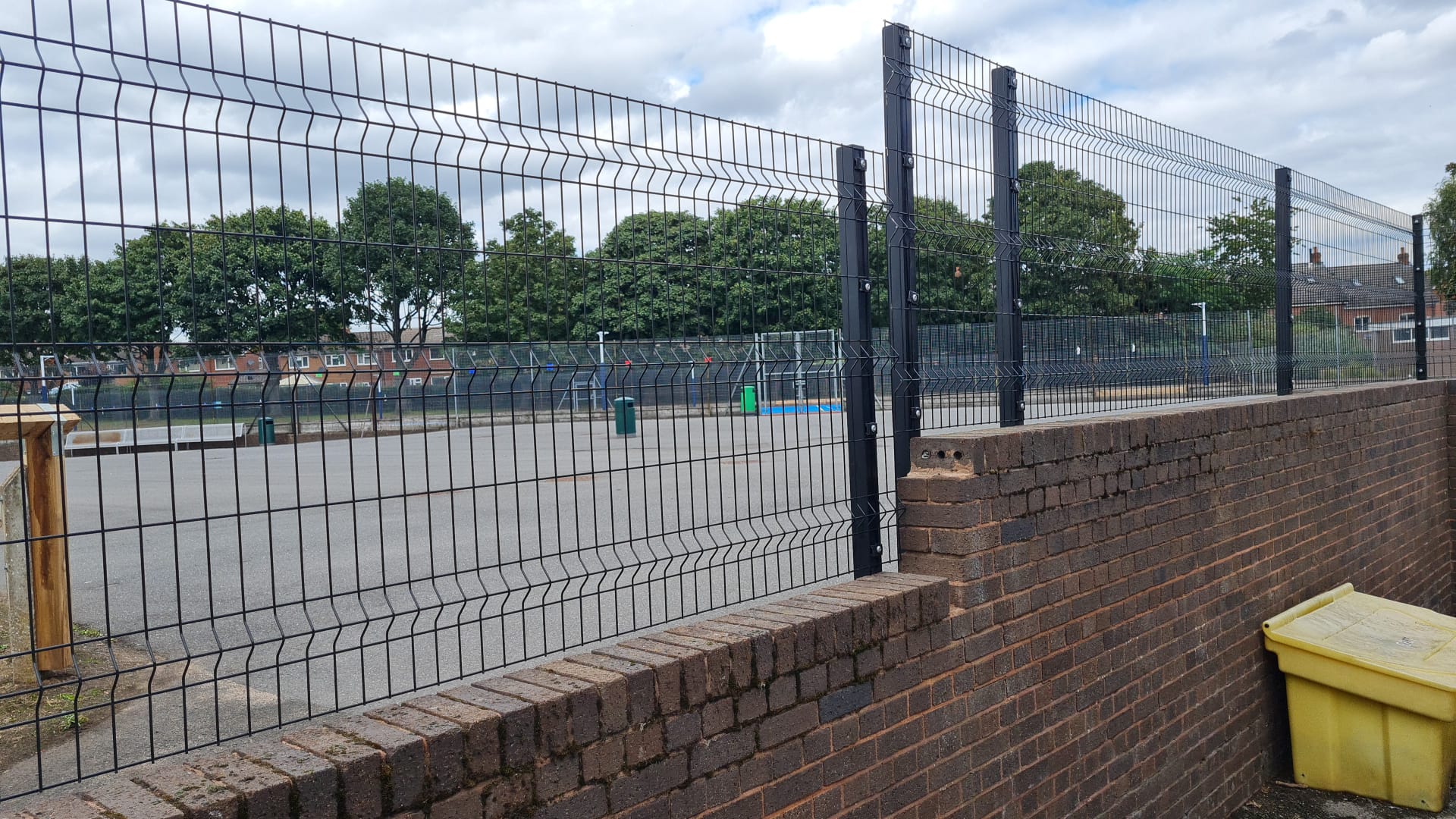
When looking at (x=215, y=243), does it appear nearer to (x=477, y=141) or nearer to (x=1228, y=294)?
(x=477, y=141)

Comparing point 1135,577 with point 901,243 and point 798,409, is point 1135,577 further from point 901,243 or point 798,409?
point 798,409

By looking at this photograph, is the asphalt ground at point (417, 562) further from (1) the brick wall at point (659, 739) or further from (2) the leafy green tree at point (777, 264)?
(2) the leafy green tree at point (777, 264)

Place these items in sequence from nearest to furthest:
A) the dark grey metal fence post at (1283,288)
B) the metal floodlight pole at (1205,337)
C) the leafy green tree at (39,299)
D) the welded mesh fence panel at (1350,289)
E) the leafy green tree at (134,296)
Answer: the leafy green tree at (39,299) < the leafy green tree at (134,296) < the metal floodlight pole at (1205,337) < the dark grey metal fence post at (1283,288) < the welded mesh fence panel at (1350,289)

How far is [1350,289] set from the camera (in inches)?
370

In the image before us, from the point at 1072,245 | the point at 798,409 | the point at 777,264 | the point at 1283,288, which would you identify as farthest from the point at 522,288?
the point at 1283,288

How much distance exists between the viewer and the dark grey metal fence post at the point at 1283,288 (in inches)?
298

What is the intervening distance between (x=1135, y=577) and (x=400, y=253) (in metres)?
3.64

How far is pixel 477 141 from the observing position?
2850 millimetres

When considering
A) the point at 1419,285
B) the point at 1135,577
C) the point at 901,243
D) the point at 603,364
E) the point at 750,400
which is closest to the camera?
the point at 603,364

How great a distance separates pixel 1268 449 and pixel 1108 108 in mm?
2192

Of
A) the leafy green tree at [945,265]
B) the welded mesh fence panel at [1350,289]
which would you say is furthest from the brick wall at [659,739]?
the welded mesh fence panel at [1350,289]

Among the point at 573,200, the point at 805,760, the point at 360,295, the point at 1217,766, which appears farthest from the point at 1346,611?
the point at 360,295

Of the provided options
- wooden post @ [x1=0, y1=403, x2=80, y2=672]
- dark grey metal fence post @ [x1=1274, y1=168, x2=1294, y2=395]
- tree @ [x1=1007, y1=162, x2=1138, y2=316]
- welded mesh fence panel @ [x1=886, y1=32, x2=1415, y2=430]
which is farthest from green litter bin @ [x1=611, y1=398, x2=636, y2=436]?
dark grey metal fence post @ [x1=1274, y1=168, x2=1294, y2=395]

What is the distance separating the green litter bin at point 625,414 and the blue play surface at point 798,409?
50 centimetres
